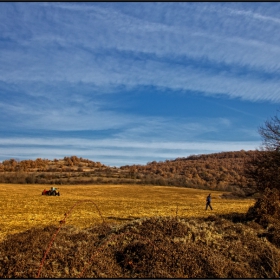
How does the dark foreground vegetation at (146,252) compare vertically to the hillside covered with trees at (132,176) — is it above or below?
below

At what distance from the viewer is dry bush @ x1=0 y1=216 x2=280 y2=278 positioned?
7918mm

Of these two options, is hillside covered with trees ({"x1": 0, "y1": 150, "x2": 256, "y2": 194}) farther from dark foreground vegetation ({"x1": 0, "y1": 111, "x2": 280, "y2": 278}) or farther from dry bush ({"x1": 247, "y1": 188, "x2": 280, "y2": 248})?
dark foreground vegetation ({"x1": 0, "y1": 111, "x2": 280, "y2": 278})

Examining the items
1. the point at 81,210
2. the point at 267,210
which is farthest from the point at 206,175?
the point at 267,210

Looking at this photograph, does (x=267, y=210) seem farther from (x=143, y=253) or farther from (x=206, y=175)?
(x=206, y=175)

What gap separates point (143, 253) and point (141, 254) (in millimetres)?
74

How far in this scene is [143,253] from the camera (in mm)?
8992

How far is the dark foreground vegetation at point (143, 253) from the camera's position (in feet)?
26.0

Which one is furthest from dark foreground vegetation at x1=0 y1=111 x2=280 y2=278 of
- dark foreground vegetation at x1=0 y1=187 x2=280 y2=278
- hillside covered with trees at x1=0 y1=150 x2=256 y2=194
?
hillside covered with trees at x1=0 y1=150 x2=256 y2=194

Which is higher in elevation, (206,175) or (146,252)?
(206,175)

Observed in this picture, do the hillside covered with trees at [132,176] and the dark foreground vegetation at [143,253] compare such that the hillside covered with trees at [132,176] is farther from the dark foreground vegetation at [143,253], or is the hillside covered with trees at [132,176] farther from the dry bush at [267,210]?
the dark foreground vegetation at [143,253]

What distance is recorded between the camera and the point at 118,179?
106 metres

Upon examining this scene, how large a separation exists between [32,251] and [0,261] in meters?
0.89

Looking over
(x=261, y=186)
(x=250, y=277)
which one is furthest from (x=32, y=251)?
(x=261, y=186)

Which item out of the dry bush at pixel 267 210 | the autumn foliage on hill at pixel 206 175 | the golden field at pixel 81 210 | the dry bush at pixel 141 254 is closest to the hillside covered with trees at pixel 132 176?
the autumn foliage on hill at pixel 206 175
